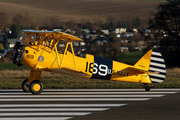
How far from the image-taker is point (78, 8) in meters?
86.4

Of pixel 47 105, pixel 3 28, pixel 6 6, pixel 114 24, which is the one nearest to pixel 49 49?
pixel 47 105

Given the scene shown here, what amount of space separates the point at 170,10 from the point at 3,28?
4213 centimetres

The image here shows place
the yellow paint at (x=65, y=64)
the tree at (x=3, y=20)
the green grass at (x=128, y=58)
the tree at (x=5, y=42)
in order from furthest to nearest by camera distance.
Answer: the tree at (x=3, y=20), the tree at (x=5, y=42), the green grass at (x=128, y=58), the yellow paint at (x=65, y=64)

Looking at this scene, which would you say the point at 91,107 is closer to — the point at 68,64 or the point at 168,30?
the point at 68,64

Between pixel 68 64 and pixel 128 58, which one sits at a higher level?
pixel 128 58

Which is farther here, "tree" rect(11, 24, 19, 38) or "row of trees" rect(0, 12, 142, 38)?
"tree" rect(11, 24, 19, 38)

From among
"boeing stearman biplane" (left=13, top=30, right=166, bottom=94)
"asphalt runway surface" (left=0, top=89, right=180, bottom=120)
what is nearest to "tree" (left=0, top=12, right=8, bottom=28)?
"boeing stearman biplane" (left=13, top=30, right=166, bottom=94)

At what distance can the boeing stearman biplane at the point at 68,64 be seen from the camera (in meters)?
11.8

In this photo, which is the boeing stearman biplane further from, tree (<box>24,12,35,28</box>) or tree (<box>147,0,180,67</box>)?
tree (<box>24,12,35,28</box>)

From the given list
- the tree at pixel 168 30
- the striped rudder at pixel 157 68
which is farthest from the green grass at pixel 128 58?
the striped rudder at pixel 157 68

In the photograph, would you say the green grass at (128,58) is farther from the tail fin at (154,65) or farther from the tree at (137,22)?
the tree at (137,22)

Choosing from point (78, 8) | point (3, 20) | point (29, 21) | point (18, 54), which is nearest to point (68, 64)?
point (18, 54)

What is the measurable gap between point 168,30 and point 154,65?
22.4 m

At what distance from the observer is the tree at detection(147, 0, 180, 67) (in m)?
33.6
